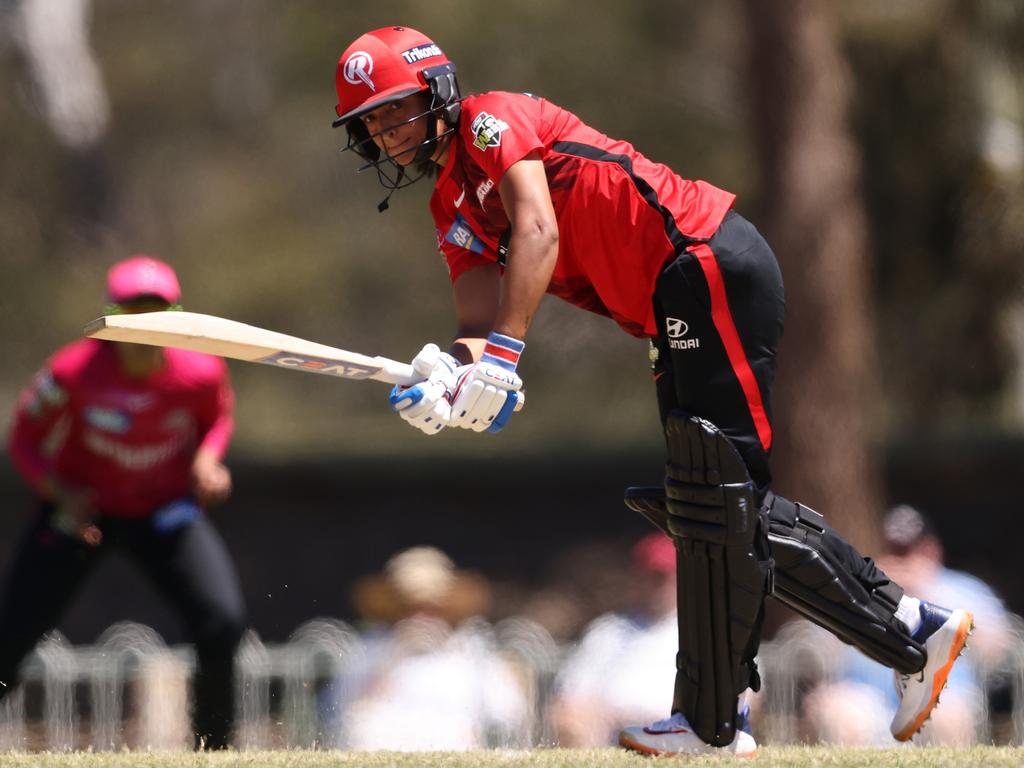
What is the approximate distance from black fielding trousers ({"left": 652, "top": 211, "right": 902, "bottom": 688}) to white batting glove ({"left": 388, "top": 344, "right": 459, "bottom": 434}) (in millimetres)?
649

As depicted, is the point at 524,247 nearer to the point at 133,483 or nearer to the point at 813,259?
the point at 133,483

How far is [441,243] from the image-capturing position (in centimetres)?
526

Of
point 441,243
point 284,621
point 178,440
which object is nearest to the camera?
point 441,243

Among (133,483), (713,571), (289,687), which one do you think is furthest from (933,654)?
(289,687)

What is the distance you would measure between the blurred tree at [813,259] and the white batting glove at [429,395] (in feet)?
23.3

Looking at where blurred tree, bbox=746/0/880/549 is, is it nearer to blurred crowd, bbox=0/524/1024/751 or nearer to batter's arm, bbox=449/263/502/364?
blurred crowd, bbox=0/524/1024/751

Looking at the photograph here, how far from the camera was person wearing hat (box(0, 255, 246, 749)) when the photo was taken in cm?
659

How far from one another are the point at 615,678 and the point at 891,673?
3.83ft

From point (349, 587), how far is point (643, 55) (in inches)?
370

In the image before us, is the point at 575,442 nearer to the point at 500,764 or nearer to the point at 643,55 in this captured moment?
the point at 643,55

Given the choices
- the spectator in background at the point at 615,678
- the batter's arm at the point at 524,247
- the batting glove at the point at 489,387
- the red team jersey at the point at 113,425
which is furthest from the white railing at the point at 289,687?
the batter's arm at the point at 524,247

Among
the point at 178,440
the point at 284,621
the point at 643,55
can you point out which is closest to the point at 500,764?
the point at 178,440

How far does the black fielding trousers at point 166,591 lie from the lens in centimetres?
655

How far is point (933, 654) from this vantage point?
507 cm
